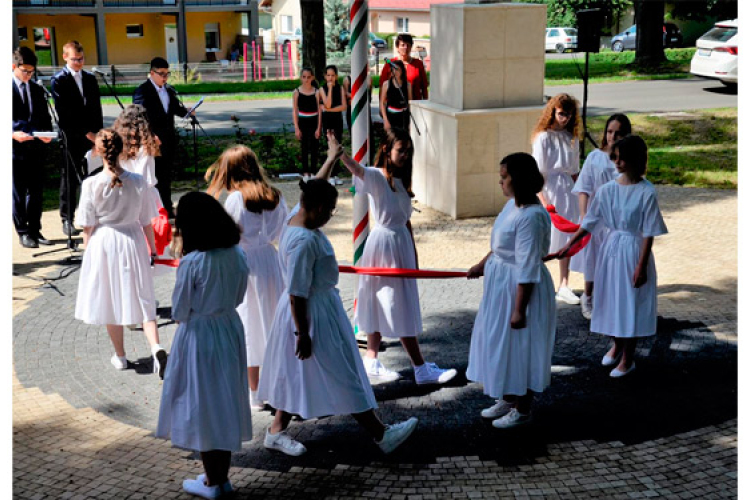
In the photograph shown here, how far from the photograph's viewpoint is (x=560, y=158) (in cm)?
877

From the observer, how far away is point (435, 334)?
8.24m

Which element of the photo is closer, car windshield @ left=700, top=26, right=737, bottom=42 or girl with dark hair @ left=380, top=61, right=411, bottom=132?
girl with dark hair @ left=380, top=61, right=411, bottom=132

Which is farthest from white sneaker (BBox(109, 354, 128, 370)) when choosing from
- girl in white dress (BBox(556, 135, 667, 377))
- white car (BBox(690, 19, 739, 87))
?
white car (BBox(690, 19, 739, 87))

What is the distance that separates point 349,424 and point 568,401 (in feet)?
5.63

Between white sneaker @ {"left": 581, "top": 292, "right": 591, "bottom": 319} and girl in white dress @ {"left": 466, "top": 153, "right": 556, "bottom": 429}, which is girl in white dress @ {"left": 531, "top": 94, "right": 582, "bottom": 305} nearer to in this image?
white sneaker @ {"left": 581, "top": 292, "right": 591, "bottom": 319}

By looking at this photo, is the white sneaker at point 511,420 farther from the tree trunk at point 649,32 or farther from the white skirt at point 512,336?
the tree trunk at point 649,32

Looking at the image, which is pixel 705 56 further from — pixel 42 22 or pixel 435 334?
pixel 42 22

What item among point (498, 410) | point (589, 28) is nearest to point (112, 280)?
point (498, 410)

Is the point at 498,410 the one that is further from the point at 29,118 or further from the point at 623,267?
the point at 29,118

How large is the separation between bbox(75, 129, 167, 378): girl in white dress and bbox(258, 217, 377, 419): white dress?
200cm

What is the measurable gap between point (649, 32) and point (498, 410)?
28.9m


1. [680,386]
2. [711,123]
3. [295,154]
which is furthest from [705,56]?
[680,386]

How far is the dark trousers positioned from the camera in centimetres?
1127

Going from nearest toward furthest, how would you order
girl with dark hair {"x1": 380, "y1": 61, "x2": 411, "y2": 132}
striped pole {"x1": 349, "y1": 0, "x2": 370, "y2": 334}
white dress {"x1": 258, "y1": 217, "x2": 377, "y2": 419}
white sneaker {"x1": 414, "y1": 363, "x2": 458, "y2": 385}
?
1. white dress {"x1": 258, "y1": 217, "x2": 377, "y2": 419}
2. white sneaker {"x1": 414, "y1": 363, "x2": 458, "y2": 385}
3. striped pole {"x1": 349, "y1": 0, "x2": 370, "y2": 334}
4. girl with dark hair {"x1": 380, "y1": 61, "x2": 411, "y2": 132}
